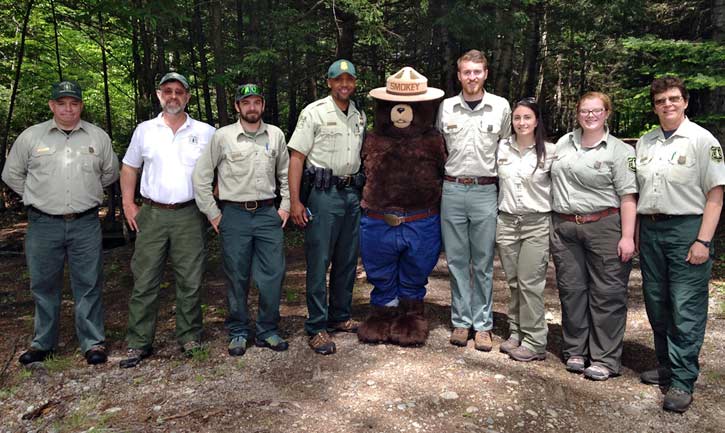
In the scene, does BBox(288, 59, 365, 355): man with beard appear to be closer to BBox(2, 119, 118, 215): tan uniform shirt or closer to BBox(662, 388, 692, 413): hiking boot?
BBox(2, 119, 118, 215): tan uniform shirt

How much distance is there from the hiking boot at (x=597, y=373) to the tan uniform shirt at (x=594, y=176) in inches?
47.3

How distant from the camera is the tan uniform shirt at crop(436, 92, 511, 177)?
170 inches

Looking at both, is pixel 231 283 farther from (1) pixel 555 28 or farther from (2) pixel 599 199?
(1) pixel 555 28

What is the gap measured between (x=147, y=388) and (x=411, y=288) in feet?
7.36

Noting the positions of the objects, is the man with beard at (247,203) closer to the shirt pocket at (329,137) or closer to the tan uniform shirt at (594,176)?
the shirt pocket at (329,137)

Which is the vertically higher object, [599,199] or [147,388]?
[599,199]

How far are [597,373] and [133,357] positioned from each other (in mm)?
3656

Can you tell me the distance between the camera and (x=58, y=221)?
4195 millimetres

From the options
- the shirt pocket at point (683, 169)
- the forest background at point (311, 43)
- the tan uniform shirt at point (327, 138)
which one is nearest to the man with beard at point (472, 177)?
the tan uniform shirt at point (327, 138)

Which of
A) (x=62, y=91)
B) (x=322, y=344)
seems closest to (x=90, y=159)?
(x=62, y=91)

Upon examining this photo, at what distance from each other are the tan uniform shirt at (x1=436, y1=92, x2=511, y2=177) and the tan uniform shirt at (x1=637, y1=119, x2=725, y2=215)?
1.18 meters

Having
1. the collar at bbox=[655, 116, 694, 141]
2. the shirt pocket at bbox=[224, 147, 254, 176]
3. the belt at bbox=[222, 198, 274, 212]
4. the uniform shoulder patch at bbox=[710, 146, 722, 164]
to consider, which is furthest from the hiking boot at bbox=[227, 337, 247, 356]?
the uniform shoulder patch at bbox=[710, 146, 722, 164]

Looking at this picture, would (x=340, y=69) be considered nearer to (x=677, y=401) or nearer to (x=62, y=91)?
(x=62, y=91)

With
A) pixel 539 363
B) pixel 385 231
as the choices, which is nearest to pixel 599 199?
pixel 539 363
